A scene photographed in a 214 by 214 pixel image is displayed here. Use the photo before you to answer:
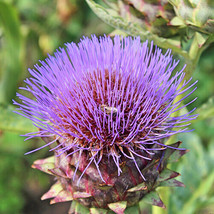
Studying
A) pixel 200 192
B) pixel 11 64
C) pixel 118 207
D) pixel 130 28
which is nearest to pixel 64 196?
pixel 118 207

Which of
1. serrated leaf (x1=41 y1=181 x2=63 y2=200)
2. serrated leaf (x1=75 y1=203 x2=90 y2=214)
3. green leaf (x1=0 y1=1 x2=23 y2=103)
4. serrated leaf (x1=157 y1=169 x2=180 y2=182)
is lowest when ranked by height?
serrated leaf (x1=157 y1=169 x2=180 y2=182)

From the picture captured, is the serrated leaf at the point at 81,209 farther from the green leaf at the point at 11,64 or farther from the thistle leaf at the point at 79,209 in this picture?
the green leaf at the point at 11,64

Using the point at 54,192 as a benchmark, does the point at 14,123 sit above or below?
above

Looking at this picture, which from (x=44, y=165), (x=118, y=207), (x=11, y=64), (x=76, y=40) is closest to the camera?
(x=118, y=207)

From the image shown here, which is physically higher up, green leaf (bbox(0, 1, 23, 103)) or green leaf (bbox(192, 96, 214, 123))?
green leaf (bbox(0, 1, 23, 103))

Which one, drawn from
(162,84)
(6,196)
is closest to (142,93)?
(162,84)

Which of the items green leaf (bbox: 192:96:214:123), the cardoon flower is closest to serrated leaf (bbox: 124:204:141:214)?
the cardoon flower

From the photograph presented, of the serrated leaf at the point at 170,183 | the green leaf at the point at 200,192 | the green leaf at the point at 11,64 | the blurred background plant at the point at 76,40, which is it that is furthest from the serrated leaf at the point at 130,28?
the green leaf at the point at 11,64

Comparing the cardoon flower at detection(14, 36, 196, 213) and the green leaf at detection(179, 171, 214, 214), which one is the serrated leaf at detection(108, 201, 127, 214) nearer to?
the cardoon flower at detection(14, 36, 196, 213)

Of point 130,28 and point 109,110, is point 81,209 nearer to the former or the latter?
point 109,110
